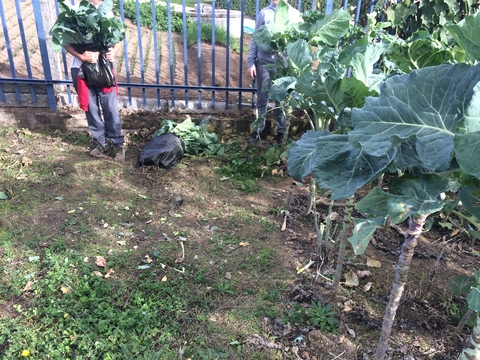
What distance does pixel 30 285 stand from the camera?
2.76 m

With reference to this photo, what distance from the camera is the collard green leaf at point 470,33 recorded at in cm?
114

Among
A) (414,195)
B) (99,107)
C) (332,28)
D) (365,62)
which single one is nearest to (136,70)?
(99,107)

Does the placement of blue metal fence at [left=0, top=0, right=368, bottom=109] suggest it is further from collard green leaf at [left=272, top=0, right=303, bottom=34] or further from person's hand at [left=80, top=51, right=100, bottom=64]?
collard green leaf at [left=272, top=0, right=303, bottom=34]

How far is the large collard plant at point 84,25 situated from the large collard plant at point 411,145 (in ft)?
11.4

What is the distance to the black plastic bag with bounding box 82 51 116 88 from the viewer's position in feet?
14.1

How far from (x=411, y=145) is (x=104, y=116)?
13.2 ft

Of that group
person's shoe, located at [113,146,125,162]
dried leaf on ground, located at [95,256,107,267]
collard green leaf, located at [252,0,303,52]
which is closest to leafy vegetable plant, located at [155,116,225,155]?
person's shoe, located at [113,146,125,162]

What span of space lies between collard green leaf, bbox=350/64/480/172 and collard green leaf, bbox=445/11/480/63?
0.19ft

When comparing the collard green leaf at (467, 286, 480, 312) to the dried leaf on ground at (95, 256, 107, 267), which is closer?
the collard green leaf at (467, 286, 480, 312)

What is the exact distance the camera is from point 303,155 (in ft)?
6.75

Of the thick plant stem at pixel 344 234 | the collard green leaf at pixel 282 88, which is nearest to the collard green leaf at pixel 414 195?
the thick plant stem at pixel 344 234

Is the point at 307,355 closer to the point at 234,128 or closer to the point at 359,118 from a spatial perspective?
the point at 359,118

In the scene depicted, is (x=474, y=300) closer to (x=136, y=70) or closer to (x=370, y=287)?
(x=370, y=287)

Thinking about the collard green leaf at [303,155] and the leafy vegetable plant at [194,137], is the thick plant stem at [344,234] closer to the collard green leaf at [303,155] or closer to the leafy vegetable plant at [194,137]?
the collard green leaf at [303,155]
